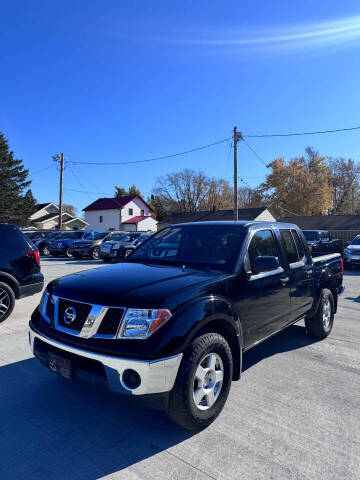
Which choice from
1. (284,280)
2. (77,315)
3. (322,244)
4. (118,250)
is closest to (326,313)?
(284,280)

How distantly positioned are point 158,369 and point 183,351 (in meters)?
0.25

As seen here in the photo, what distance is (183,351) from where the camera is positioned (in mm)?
2475

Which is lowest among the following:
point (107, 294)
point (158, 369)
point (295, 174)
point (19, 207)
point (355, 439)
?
point (355, 439)

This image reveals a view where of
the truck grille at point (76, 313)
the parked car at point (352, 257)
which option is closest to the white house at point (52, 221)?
the parked car at point (352, 257)

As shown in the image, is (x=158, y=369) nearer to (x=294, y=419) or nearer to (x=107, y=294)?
(x=107, y=294)

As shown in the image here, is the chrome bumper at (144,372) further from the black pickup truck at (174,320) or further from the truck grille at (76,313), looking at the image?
the truck grille at (76,313)

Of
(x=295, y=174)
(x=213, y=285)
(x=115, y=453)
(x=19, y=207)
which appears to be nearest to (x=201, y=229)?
(x=213, y=285)

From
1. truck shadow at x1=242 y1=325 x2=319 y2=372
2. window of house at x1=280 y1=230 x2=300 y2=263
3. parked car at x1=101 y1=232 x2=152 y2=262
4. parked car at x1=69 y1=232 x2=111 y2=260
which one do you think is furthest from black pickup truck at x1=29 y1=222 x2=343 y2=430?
parked car at x1=69 y1=232 x2=111 y2=260

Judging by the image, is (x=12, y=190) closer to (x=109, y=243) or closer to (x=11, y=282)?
(x=109, y=243)

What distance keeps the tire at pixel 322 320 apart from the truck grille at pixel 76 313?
3.61m

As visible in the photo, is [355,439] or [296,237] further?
[296,237]

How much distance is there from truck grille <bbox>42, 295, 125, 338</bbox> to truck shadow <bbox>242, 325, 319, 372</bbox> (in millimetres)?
2113

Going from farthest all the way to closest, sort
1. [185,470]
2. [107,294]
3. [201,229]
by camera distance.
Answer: [201,229] → [107,294] → [185,470]

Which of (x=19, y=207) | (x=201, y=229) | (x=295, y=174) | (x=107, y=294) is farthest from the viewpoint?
(x=295, y=174)
